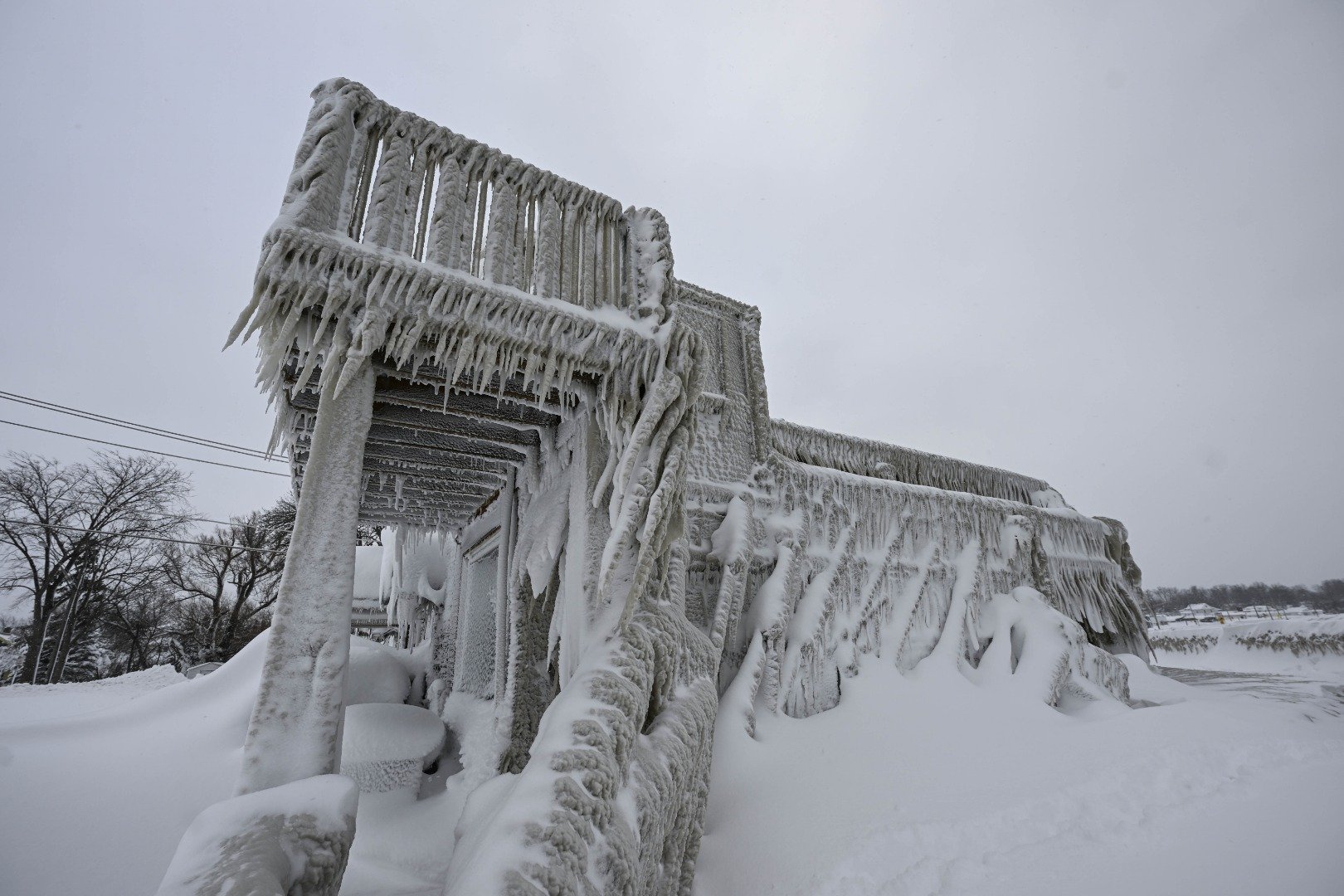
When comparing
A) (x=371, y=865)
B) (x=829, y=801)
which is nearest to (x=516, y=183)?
(x=371, y=865)

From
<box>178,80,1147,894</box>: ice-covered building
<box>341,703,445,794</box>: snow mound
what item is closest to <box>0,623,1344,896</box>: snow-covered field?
<box>341,703,445,794</box>: snow mound

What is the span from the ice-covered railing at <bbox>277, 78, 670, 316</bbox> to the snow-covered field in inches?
125

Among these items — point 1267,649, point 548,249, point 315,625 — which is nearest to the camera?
point 315,625

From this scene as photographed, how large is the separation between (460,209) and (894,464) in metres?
6.91

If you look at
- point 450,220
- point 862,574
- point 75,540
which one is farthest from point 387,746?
point 75,540

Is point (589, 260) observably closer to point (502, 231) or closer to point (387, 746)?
point (502, 231)

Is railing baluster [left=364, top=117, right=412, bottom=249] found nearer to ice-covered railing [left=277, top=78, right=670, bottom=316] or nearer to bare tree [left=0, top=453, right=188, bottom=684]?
ice-covered railing [left=277, top=78, right=670, bottom=316]

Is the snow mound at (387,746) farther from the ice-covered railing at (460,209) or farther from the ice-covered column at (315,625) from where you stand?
the ice-covered railing at (460,209)

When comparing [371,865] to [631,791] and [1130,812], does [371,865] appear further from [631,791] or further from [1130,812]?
[1130,812]

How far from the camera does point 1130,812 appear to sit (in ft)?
11.8

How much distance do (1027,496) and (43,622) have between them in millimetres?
24321

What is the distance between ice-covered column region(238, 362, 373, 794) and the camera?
2.08 metres

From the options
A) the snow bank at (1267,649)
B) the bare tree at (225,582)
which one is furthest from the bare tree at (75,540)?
the snow bank at (1267,649)

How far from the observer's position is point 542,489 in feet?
12.8
